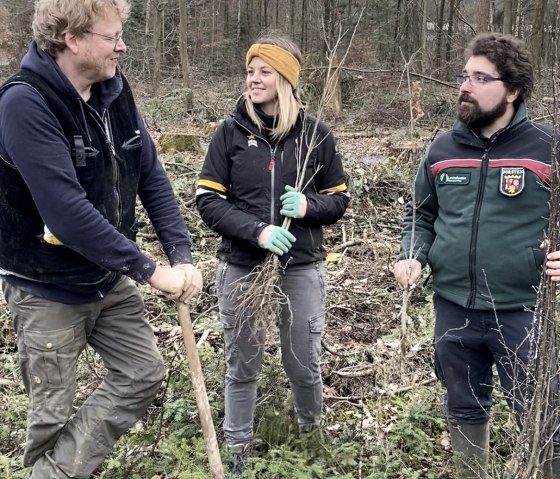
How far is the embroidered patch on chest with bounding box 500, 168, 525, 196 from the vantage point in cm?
271

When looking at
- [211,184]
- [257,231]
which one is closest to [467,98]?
[257,231]

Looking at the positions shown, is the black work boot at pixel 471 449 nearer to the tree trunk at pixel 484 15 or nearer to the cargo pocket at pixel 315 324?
the cargo pocket at pixel 315 324

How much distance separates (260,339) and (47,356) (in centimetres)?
104

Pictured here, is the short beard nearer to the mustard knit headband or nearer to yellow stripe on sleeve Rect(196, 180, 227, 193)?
the mustard knit headband

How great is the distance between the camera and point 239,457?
3223mm

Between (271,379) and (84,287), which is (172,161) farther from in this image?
(84,287)

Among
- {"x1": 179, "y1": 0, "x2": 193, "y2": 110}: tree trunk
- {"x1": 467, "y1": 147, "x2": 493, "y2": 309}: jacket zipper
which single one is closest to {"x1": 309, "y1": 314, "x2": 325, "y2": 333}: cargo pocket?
{"x1": 467, "y1": 147, "x2": 493, "y2": 309}: jacket zipper

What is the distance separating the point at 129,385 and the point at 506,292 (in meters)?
1.84

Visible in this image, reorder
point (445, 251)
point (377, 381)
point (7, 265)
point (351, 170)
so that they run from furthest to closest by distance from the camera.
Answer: point (351, 170) → point (377, 381) → point (445, 251) → point (7, 265)

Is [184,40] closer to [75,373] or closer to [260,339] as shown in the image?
[260,339]

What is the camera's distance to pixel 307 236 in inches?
126

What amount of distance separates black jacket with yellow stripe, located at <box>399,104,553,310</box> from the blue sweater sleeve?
1.55 meters

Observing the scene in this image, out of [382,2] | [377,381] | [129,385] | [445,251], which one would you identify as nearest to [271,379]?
[377,381]

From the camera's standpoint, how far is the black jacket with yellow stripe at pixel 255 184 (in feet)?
10.2
